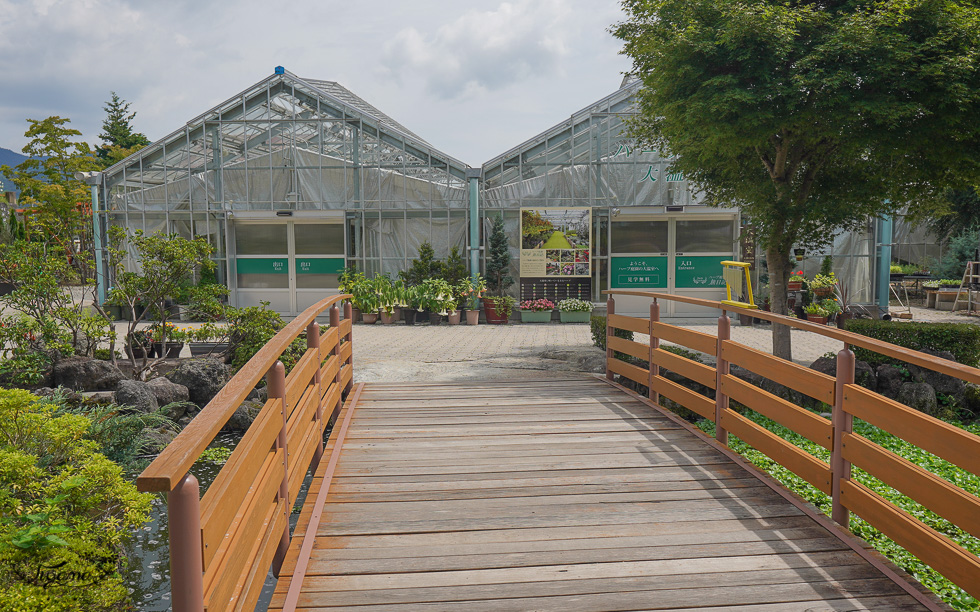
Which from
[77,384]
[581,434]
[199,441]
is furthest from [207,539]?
[77,384]

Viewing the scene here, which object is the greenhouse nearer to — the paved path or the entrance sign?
the entrance sign

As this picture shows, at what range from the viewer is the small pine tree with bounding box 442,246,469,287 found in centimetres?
1681

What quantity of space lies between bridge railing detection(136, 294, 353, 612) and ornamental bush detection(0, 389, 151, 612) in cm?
93

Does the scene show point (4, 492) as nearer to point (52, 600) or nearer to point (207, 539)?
point (52, 600)

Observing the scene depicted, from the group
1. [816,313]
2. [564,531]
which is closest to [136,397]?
[564,531]

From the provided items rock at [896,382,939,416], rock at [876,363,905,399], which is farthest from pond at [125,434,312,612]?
rock at [876,363,905,399]

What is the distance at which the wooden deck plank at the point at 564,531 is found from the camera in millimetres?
2773

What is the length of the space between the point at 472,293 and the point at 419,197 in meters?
2.84

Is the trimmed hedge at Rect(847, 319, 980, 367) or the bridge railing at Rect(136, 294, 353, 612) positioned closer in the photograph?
the bridge railing at Rect(136, 294, 353, 612)

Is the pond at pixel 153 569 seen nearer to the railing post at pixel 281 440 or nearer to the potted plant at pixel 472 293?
the railing post at pixel 281 440

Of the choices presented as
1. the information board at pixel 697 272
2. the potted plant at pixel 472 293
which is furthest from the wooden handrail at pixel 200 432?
the information board at pixel 697 272

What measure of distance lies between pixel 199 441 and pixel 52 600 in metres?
1.86

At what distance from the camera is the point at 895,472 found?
297 cm

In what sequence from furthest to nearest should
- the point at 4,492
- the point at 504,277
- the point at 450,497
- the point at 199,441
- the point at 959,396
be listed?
the point at 504,277
the point at 959,396
the point at 450,497
the point at 4,492
the point at 199,441
